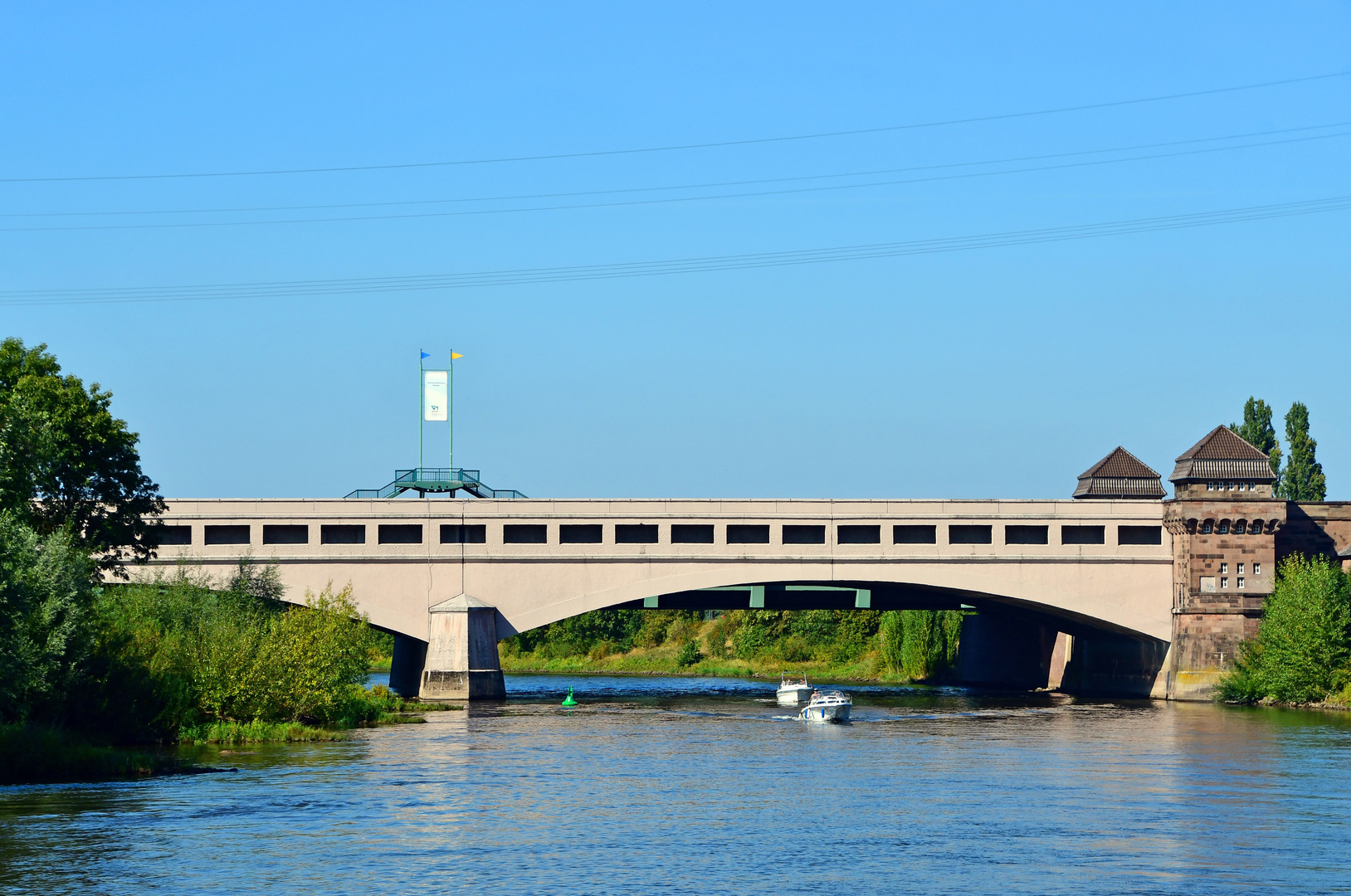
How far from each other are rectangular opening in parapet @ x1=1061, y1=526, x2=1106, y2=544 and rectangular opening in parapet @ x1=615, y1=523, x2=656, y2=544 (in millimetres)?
23678

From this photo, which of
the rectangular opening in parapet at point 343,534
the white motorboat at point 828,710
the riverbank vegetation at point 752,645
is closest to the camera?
the white motorboat at point 828,710

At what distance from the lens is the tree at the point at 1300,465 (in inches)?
4523

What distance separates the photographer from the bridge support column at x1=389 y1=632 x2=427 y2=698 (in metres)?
94.8

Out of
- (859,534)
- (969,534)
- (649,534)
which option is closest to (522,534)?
(649,534)

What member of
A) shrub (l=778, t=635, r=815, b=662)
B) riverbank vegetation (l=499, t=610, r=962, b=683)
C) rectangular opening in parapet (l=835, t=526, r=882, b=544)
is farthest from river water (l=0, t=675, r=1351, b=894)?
shrub (l=778, t=635, r=815, b=662)

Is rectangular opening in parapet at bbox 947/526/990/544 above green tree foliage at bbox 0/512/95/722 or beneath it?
above

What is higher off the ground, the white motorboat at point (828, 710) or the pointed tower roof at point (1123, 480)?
the pointed tower roof at point (1123, 480)

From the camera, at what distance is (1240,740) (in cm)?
6181

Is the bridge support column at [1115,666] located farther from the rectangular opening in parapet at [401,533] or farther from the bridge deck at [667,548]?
the rectangular opening in parapet at [401,533]

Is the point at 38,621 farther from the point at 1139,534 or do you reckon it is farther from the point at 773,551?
the point at 1139,534

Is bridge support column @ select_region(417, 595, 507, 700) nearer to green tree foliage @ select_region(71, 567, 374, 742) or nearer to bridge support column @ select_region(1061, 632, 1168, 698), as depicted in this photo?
green tree foliage @ select_region(71, 567, 374, 742)

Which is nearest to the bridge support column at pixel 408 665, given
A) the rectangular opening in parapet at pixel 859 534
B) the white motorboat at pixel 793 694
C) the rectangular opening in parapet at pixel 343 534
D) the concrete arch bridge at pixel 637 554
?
the concrete arch bridge at pixel 637 554

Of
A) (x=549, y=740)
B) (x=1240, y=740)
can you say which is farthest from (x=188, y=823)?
(x=1240, y=740)

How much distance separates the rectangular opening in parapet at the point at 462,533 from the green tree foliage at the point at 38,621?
38.3 metres
